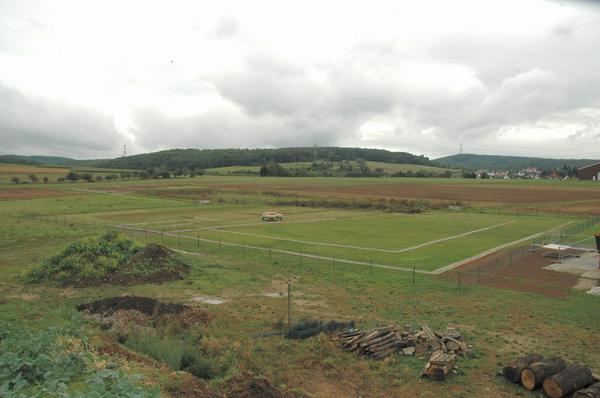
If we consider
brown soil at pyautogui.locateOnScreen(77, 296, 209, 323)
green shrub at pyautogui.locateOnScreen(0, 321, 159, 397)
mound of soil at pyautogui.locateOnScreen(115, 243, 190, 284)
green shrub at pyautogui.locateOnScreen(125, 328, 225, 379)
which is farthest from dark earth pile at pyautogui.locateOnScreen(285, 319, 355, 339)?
mound of soil at pyautogui.locateOnScreen(115, 243, 190, 284)

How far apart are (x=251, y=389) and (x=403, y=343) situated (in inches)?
257

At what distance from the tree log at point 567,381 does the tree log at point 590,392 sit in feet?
0.64

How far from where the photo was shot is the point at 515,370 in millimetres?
13250

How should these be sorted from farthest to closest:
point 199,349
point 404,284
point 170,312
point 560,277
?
point 560,277
point 404,284
point 170,312
point 199,349

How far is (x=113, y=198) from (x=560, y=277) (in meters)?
83.8

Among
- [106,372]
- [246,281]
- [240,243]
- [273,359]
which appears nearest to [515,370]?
[273,359]

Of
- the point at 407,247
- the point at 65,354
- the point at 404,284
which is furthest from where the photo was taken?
the point at 407,247

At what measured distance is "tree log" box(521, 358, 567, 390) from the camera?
41.8ft

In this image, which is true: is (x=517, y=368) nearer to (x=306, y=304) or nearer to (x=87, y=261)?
(x=306, y=304)

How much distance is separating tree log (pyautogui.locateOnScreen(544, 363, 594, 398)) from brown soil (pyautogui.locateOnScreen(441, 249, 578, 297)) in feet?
41.0

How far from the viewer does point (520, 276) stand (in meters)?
28.5

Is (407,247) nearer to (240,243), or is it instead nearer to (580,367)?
(240,243)

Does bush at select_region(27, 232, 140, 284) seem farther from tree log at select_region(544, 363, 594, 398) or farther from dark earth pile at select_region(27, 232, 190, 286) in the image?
tree log at select_region(544, 363, 594, 398)

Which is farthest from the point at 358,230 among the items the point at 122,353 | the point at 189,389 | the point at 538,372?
the point at 189,389
